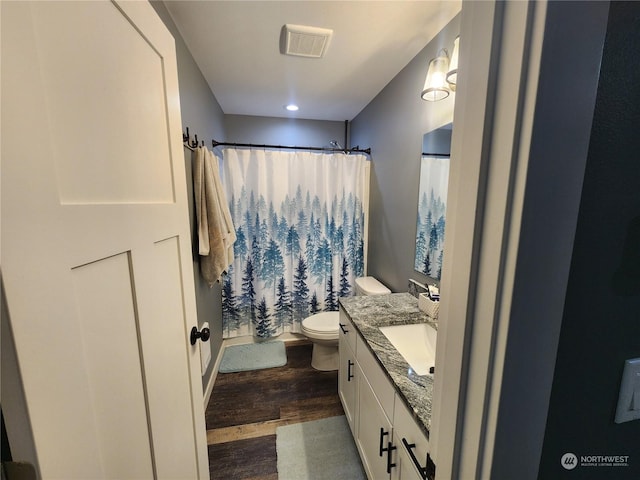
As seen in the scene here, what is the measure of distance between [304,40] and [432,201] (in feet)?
4.08

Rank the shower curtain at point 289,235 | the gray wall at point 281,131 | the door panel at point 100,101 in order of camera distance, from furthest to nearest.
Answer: the gray wall at point 281,131
the shower curtain at point 289,235
the door panel at point 100,101

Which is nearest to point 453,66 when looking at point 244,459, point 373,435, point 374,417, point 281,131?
point 374,417

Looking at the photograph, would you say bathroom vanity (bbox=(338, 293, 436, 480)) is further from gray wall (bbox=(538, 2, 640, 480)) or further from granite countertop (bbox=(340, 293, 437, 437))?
gray wall (bbox=(538, 2, 640, 480))

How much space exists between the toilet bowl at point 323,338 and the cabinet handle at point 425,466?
123 centimetres

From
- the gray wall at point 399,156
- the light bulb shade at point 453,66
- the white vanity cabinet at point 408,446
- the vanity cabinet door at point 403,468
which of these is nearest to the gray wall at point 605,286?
the white vanity cabinet at point 408,446

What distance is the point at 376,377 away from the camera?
115 centimetres

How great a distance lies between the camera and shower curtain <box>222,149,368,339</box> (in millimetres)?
2477

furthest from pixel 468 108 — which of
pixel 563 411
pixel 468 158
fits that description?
pixel 563 411

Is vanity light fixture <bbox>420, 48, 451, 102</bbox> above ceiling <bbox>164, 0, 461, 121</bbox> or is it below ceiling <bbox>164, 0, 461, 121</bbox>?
below

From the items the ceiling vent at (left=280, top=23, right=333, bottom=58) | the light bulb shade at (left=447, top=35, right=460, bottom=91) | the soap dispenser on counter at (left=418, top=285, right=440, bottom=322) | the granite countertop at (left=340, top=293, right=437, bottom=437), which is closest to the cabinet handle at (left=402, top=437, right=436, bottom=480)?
the granite countertop at (left=340, top=293, right=437, bottom=437)

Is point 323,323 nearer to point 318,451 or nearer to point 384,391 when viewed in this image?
point 318,451

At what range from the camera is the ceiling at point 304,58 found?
1349 mm

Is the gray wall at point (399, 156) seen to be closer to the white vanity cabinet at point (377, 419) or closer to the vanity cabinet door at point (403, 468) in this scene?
the white vanity cabinet at point (377, 419)

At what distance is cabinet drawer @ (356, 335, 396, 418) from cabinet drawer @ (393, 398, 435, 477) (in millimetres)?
49
